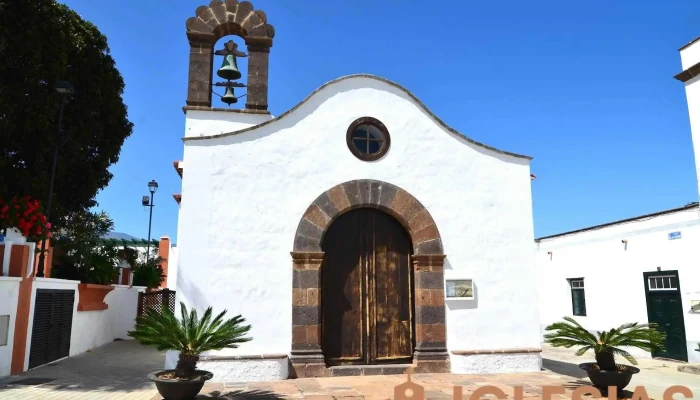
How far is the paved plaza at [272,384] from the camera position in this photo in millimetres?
7242

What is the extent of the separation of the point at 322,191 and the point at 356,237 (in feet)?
3.23

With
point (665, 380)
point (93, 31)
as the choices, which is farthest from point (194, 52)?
point (665, 380)

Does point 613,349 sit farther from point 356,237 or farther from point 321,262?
point 321,262

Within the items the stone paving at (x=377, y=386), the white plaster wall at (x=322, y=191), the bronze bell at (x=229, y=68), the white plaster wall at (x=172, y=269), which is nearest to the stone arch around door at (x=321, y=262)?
the white plaster wall at (x=322, y=191)

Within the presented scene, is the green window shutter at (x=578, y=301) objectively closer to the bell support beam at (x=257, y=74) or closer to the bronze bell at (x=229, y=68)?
the bell support beam at (x=257, y=74)

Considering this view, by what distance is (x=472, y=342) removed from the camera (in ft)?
29.9

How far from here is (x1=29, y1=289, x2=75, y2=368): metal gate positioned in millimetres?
9617

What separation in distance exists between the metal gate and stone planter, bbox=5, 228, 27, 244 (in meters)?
1.01

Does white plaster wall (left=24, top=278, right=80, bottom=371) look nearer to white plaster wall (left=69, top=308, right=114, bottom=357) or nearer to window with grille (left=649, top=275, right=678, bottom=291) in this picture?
white plaster wall (left=69, top=308, right=114, bottom=357)

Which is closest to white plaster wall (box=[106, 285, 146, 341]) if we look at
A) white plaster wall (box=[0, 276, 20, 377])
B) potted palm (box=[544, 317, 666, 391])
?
white plaster wall (box=[0, 276, 20, 377])

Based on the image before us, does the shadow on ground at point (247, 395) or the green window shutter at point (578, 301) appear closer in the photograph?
the shadow on ground at point (247, 395)

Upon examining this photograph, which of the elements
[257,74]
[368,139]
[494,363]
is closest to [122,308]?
[257,74]

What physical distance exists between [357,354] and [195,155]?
421 cm

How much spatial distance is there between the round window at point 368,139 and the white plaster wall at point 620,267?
26.1ft
